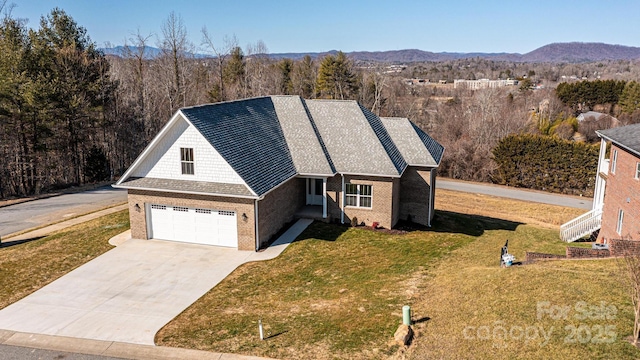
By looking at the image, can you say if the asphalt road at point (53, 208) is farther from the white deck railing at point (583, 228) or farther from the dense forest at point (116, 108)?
the white deck railing at point (583, 228)

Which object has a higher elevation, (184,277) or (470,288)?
(470,288)

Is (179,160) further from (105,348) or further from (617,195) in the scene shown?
(617,195)

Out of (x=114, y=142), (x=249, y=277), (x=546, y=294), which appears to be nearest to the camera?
(x=546, y=294)

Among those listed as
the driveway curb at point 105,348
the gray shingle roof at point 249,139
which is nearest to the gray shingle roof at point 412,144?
the gray shingle roof at point 249,139

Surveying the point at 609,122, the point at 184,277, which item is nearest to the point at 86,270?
the point at 184,277

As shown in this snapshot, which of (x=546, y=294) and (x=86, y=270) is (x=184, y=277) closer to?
(x=86, y=270)

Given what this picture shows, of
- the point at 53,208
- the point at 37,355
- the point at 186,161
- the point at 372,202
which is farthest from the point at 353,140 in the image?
the point at 53,208

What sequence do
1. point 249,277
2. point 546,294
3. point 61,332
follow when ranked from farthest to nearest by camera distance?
point 249,277, point 61,332, point 546,294
